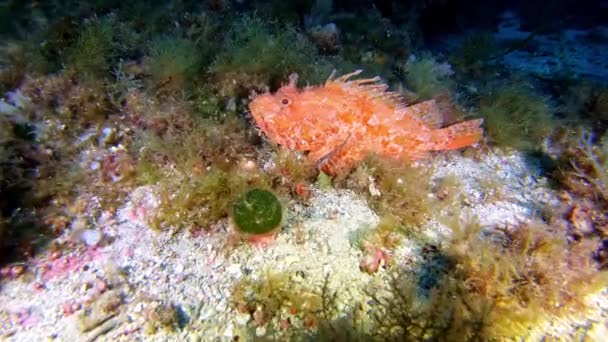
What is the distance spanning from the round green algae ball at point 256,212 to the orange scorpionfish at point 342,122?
3.64ft

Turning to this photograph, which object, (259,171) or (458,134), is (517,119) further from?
(259,171)

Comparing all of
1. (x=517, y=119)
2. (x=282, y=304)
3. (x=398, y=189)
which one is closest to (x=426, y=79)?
(x=517, y=119)

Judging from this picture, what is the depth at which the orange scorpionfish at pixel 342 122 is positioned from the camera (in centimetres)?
431

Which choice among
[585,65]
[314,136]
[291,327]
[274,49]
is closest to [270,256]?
[291,327]

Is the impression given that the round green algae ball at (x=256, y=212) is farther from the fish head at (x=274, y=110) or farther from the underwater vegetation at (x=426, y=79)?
the underwater vegetation at (x=426, y=79)

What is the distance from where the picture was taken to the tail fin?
475 centimetres

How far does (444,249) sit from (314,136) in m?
2.15

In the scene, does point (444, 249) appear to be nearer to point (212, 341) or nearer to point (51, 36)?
point (212, 341)

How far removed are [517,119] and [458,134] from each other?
1.78 meters

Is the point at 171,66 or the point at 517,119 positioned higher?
the point at 171,66

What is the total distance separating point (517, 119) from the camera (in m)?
5.69

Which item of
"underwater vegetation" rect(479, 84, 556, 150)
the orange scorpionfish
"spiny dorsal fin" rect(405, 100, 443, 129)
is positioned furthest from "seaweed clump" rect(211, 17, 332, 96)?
"underwater vegetation" rect(479, 84, 556, 150)

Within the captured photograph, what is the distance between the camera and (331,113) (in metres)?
4.41

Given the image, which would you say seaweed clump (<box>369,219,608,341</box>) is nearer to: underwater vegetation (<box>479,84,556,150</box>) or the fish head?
underwater vegetation (<box>479,84,556,150</box>)
